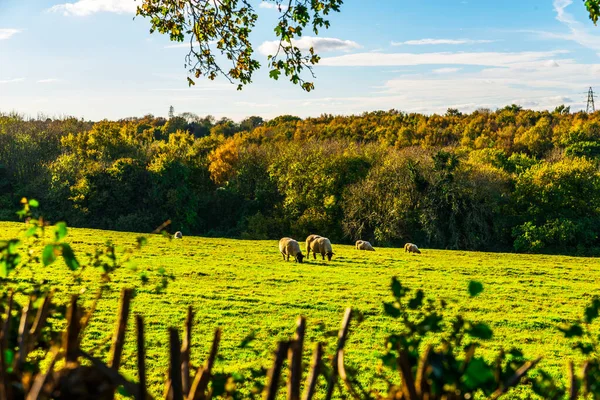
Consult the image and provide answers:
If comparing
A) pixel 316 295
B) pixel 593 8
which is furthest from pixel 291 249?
pixel 593 8

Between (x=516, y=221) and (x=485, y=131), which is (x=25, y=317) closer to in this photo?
(x=516, y=221)

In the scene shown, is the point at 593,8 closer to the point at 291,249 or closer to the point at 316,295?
the point at 316,295

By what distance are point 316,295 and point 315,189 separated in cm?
3275

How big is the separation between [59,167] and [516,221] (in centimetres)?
3810

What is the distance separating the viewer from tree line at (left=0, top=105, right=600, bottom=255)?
44.7 metres

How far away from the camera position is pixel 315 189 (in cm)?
5009

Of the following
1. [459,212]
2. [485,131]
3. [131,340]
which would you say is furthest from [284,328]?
[485,131]

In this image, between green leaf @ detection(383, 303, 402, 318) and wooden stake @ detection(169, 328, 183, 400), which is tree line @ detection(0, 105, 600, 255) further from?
wooden stake @ detection(169, 328, 183, 400)

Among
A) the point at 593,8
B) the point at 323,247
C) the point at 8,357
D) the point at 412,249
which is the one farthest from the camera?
the point at 412,249

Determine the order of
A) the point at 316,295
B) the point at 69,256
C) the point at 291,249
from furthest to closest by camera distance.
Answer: the point at 291,249, the point at 316,295, the point at 69,256

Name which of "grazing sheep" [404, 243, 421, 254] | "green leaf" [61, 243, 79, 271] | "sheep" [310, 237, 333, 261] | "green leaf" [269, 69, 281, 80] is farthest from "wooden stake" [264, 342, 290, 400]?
"grazing sheep" [404, 243, 421, 254]

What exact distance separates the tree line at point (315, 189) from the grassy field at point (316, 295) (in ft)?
49.3

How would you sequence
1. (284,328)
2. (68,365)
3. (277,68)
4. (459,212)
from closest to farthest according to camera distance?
(68,365), (277,68), (284,328), (459,212)

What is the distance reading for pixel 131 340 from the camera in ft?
38.4
